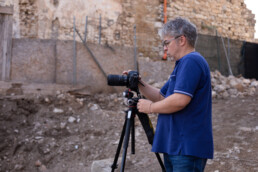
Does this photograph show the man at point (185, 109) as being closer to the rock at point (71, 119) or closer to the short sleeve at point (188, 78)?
the short sleeve at point (188, 78)

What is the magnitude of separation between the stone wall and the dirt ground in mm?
2957

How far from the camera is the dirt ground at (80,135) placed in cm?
334

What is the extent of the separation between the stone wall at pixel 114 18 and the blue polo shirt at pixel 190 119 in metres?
6.25

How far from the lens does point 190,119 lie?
1.55 m

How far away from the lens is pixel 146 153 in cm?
354

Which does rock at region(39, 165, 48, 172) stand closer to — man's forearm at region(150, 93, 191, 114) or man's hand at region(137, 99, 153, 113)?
man's hand at region(137, 99, 153, 113)

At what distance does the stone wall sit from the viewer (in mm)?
7203

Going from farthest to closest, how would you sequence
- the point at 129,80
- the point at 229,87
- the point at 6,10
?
the point at 229,87, the point at 6,10, the point at 129,80

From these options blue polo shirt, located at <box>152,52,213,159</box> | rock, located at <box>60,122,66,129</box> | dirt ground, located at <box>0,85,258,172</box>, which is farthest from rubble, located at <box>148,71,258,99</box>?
blue polo shirt, located at <box>152,52,213,159</box>

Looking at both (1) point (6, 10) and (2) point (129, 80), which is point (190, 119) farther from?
(1) point (6, 10)

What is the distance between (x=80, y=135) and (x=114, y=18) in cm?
487

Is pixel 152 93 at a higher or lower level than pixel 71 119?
higher

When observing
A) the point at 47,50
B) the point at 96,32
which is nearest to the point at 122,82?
the point at 47,50

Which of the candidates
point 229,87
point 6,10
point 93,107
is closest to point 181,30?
point 93,107
